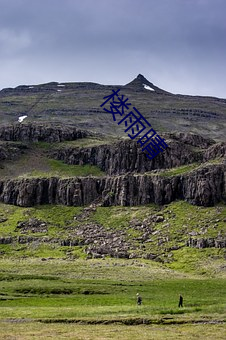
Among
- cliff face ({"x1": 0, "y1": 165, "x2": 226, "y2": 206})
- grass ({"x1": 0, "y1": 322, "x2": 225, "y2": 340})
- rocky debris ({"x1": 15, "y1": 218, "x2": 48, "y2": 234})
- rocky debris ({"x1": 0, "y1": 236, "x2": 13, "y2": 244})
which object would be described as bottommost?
rocky debris ({"x1": 0, "y1": 236, "x2": 13, "y2": 244})

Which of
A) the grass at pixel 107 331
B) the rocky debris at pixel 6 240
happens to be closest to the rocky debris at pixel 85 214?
the rocky debris at pixel 6 240

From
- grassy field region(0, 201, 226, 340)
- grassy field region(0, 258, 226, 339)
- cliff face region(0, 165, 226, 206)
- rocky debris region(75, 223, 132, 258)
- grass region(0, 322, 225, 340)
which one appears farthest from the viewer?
cliff face region(0, 165, 226, 206)

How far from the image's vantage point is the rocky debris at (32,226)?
17040 centimetres

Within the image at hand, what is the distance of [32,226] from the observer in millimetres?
174500

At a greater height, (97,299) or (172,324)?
(172,324)

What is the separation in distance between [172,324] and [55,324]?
40.5ft

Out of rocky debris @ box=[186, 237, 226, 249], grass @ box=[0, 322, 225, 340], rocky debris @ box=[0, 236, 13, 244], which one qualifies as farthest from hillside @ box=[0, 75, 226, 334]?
rocky debris @ box=[0, 236, 13, 244]

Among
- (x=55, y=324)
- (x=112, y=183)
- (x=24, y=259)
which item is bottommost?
(x=24, y=259)

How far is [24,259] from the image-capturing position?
138625 millimetres

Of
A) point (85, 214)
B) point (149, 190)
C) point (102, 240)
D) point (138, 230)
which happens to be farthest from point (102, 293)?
point (149, 190)

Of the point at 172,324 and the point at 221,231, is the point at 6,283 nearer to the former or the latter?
the point at 172,324

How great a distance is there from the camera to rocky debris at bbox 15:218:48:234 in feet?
559

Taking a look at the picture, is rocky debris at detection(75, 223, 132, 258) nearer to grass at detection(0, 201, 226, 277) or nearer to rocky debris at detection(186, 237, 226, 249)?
grass at detection(0, 201, 226, 277)

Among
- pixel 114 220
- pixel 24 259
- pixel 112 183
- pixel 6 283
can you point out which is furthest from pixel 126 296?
pixel 112 183
